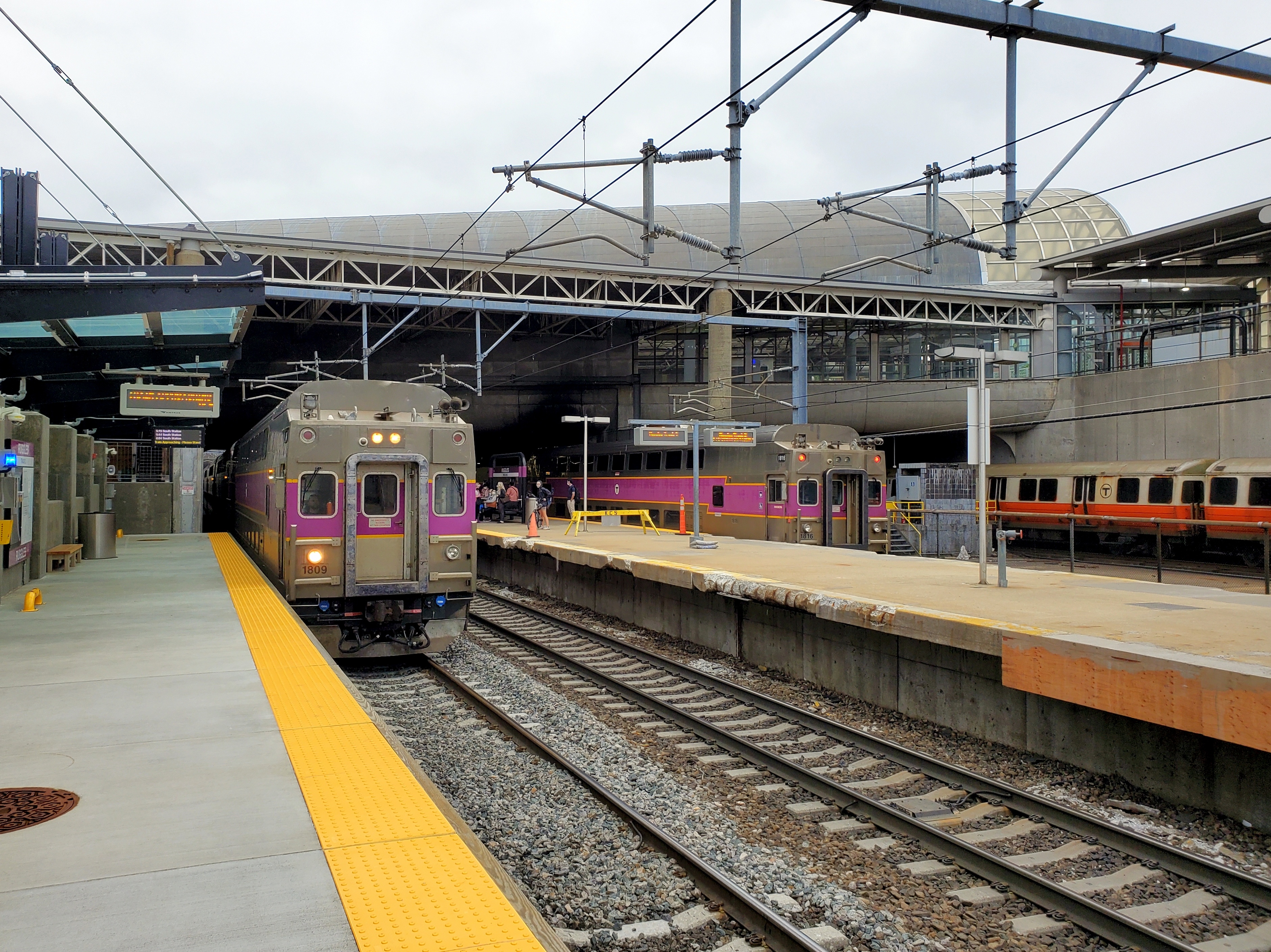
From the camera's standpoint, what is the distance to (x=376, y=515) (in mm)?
11781

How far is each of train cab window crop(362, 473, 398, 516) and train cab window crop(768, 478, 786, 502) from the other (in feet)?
39.6

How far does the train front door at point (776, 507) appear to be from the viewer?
865 inches

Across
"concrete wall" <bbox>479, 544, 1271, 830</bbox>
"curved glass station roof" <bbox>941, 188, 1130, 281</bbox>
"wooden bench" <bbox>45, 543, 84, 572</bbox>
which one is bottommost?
"concrete wall" <bbox>479, 544, 1271, 830</bbox>

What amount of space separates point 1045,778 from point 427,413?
8442 millimetres

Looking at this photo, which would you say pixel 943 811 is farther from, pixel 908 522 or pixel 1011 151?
pixel 908 522

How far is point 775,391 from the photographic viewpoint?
128 feet

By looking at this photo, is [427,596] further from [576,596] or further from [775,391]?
[775,391]

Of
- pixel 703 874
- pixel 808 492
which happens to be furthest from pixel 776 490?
pixel 703 874

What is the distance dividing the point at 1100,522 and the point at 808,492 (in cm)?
1071

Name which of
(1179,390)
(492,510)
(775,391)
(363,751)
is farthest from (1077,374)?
(363,751)

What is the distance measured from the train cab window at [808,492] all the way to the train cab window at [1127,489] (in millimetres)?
10840

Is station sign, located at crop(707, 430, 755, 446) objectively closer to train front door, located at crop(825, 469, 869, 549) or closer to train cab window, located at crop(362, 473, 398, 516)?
train front door, located at crop(825, 469, 869, 549)

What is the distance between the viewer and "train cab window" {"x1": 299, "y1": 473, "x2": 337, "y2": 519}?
37.3 ft

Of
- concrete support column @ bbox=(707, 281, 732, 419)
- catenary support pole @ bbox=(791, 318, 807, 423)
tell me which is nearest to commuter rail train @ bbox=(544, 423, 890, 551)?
concrete support column @ bbox=(707, 281, 732, 419)
